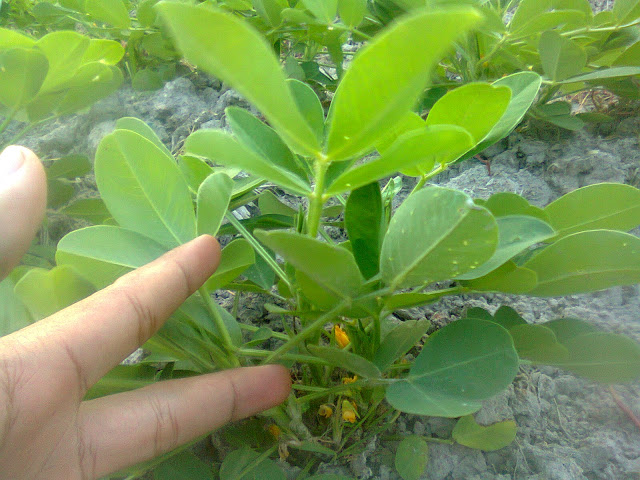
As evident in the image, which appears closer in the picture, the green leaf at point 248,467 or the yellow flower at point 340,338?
the green leaf at point 248,467

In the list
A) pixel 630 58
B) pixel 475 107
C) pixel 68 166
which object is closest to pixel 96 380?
pixel 475 107

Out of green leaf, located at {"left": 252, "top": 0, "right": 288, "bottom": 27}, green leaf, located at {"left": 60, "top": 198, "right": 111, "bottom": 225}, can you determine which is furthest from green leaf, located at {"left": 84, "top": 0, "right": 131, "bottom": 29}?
green leaf, located at {"left": 60, "top": 198, "right": 111, "bottom": 225}

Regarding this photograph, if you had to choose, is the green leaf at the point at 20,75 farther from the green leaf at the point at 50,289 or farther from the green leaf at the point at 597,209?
the green leaf at the point at 597,209

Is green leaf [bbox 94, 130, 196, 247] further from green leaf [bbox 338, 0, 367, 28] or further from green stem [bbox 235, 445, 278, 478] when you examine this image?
green leaf [bbox 338, 0, 367, 28]

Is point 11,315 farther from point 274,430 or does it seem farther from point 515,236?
point 515,236

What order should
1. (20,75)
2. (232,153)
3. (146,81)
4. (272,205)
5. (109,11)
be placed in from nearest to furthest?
(232,153), (20,75), (272,205), (109,11), (146,81)

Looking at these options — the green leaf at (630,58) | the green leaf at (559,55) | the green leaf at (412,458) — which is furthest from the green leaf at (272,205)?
the green leaf at (630,58)
